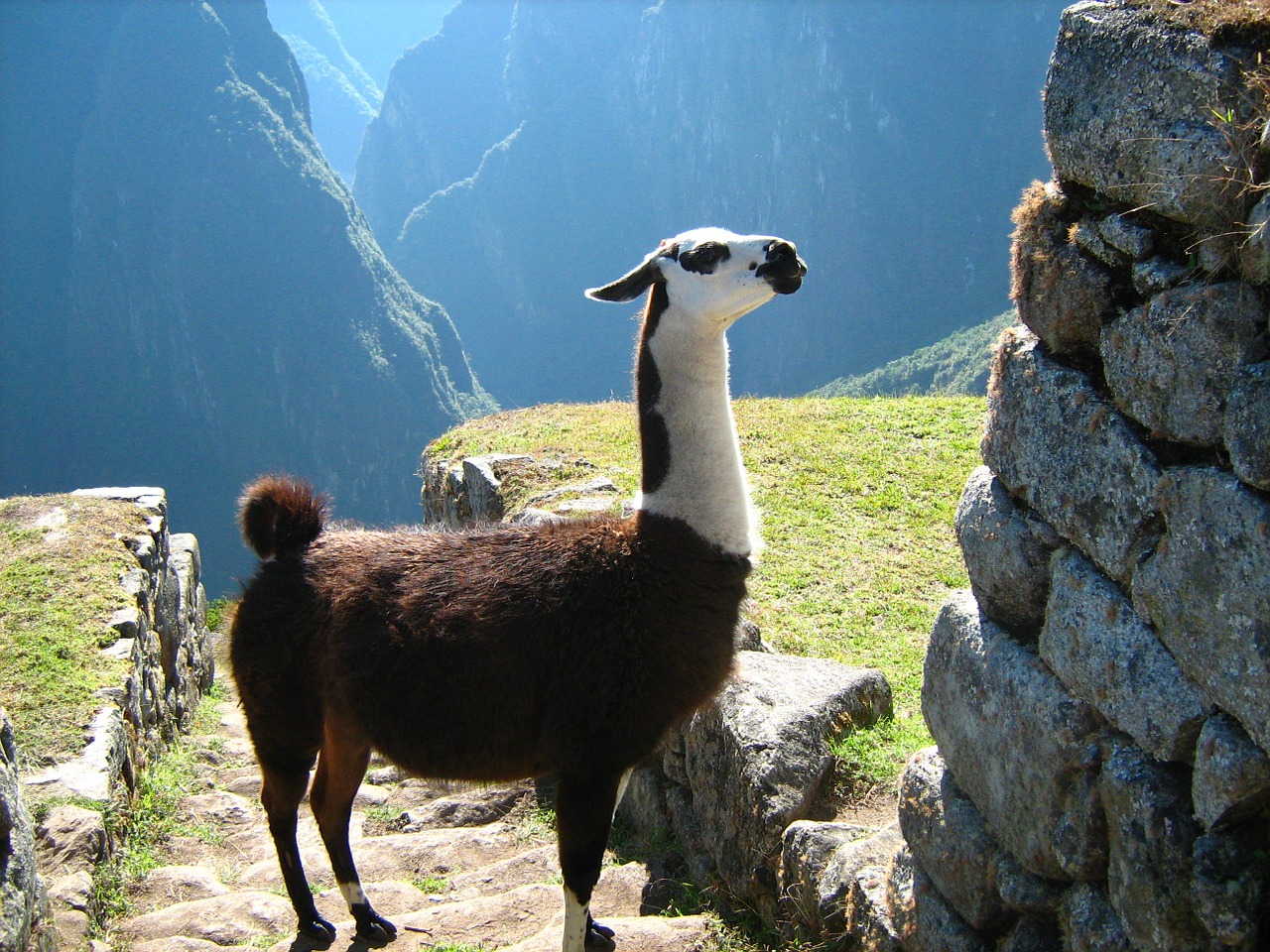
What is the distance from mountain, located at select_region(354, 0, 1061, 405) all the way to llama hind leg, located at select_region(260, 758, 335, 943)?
293ft

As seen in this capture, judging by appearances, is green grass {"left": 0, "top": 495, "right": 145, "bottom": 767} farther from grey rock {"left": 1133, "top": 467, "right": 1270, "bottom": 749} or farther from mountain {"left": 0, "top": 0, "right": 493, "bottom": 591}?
mountain {"left": 0, "top": 0, "right": 493, "bottom": 591}

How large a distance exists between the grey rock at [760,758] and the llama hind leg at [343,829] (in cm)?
140

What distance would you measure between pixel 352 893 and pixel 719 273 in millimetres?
2902

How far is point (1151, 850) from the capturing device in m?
1.98

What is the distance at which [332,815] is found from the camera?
13.1 ft

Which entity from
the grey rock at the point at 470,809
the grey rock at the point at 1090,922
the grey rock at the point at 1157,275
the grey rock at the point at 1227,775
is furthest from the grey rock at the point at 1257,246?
the grey rock at the point at 470,809

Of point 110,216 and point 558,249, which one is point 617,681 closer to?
point 110,216

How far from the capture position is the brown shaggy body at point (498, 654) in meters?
3.40

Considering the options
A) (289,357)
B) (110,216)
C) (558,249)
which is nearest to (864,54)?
(558,249)

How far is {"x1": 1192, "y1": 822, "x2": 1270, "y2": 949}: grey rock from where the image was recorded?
183 centimetres

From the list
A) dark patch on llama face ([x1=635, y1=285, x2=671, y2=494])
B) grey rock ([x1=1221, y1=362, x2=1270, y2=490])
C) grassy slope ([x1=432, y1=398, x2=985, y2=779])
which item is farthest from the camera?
grassy slope ([x1=432, y1=398, x2=985, y2=779])

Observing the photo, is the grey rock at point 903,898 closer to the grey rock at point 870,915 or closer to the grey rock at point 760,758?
the grey rock at point 870,915

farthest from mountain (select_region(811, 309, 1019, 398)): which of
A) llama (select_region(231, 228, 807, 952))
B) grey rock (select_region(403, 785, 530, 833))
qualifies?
llama (select_region(231, 228, 807, 952))

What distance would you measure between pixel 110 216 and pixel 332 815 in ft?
357
